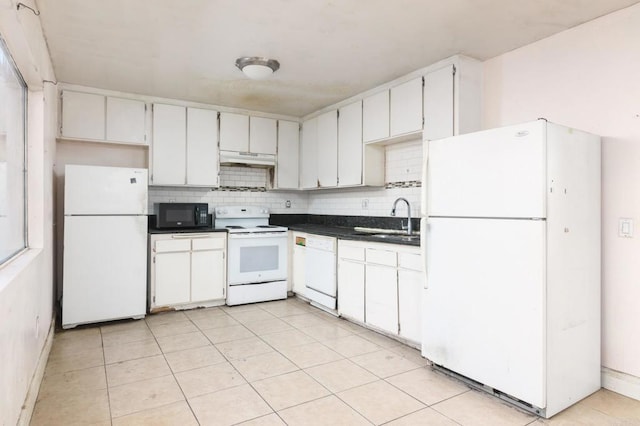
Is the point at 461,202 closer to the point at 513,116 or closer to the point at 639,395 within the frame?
the point at 513,116

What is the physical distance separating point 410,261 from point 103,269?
2922mm

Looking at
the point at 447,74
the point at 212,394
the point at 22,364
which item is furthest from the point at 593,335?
the point at 22,364

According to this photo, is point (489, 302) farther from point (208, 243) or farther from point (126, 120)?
point (126, 120)

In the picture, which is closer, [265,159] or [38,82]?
[38,82]

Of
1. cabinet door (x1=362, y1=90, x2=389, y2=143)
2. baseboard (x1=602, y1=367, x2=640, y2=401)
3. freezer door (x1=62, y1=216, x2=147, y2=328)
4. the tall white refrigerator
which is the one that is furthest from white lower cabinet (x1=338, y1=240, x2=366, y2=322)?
freezer door (x1=62, y1=216, x2=147, y2=328)

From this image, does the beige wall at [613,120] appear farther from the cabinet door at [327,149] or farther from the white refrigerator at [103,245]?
the white refrigerator at [103,245]

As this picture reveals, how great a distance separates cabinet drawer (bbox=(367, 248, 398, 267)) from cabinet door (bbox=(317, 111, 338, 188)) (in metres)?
1.35

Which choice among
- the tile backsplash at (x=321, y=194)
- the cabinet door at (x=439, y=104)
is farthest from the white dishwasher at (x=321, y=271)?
the cabinet door at (x=439, y=104)

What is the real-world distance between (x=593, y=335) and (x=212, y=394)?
8.00ft

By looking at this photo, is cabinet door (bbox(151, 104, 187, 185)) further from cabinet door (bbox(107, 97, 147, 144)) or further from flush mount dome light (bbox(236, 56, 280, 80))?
flush mount dome light (bbox(236, 56, 280, 80))

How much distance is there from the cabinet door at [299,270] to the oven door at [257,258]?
0.13 meters

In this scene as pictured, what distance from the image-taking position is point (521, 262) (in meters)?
2.21

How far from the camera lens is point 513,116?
3.08 meters

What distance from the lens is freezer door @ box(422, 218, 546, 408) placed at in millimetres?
2148
